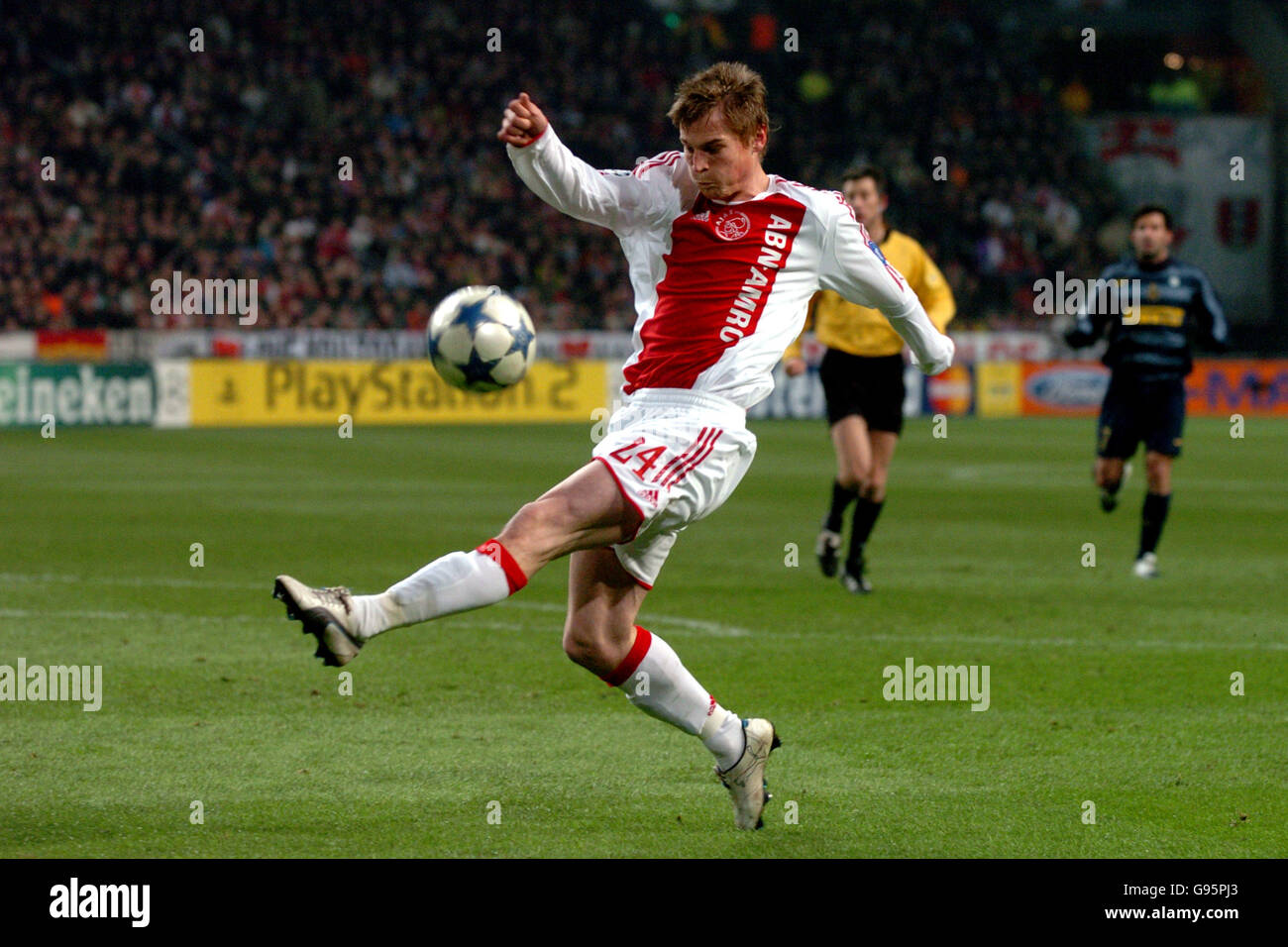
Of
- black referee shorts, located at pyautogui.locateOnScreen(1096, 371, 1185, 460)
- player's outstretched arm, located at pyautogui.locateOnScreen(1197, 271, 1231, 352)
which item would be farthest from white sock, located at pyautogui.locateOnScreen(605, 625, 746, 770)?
player's outstretched arm, located at pyautogui.locateOnScreen(1197, 271, 1231, 352)

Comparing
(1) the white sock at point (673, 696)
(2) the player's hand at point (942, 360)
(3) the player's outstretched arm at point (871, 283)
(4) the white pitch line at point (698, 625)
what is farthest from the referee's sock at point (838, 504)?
(1) the white sock at point (673, 696)

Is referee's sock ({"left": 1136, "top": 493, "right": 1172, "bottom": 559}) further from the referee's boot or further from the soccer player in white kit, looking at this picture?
the soccer player in white kit

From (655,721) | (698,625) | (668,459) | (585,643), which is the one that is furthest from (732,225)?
(698,625)

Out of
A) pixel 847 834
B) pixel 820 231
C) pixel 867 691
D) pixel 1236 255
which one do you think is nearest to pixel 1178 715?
pixel 867 691

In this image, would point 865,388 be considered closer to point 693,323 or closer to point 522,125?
point 693,323

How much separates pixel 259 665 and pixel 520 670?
3.70 feet

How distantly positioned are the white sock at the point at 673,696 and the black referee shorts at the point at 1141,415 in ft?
22.2

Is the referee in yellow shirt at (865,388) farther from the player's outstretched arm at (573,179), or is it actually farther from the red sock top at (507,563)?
the red sock top at (507,563)

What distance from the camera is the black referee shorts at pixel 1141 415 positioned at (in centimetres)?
1170

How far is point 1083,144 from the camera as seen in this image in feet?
133

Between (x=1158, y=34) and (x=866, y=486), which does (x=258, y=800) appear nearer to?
(x=866, y=486)

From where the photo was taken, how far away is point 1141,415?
464 inches

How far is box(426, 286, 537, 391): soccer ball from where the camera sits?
5.50 meters

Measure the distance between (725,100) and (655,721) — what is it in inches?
108
